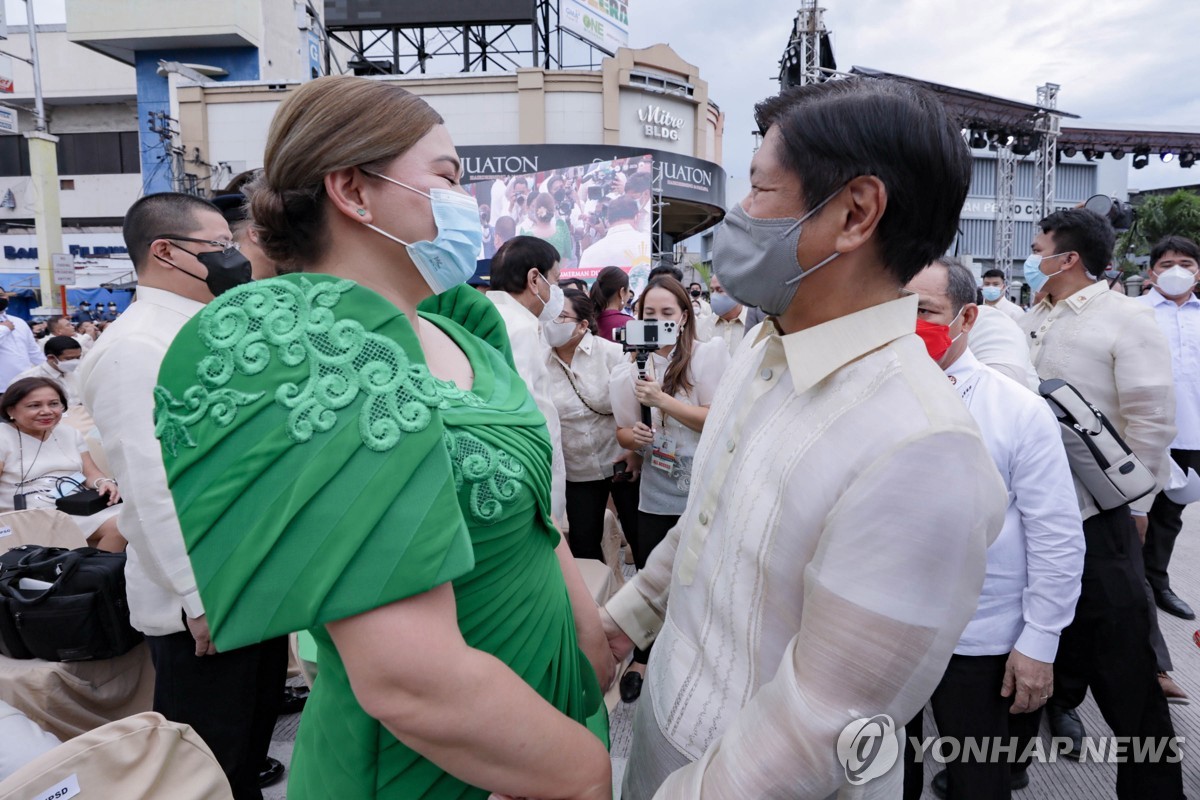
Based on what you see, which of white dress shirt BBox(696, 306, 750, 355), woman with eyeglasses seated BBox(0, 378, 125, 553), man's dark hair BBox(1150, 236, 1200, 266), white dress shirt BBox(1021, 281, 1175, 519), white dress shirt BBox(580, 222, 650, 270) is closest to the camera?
white dress shirt BBox(1021, 281, 1175, 519)

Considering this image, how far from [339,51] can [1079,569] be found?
91.9 feet

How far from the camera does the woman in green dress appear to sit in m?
0.86

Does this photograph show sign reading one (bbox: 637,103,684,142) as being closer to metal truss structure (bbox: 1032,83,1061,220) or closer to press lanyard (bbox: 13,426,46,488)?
metal truss structure (bbox: 1032,83,1061,220)

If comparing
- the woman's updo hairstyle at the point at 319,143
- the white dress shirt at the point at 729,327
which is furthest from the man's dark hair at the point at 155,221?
the white dress shirt at the point at 729,327

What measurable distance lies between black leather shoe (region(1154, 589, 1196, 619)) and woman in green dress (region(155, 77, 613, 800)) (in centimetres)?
446

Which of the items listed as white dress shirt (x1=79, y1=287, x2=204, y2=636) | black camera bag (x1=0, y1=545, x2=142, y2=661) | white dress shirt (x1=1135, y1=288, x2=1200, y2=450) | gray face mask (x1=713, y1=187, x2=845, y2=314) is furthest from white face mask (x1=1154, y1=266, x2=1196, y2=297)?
black camera bag (x1=0, y1=545, x2=142, y2=661)

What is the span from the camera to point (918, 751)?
2.20 m

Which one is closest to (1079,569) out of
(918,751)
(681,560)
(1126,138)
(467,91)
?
(918,751)

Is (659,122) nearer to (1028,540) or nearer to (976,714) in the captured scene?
(1028,540)

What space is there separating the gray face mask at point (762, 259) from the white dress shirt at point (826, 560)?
0.09 m

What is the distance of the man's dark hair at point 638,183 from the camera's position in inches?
516

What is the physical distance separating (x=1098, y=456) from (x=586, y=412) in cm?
238

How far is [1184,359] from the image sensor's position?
4.65 meters

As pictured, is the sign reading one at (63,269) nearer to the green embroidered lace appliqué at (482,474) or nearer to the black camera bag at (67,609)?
the black camera bag at (67,609)
